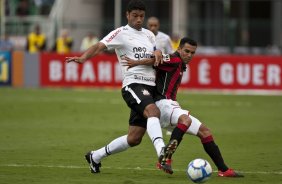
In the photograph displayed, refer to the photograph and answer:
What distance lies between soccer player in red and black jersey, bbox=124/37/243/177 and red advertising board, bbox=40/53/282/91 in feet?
58.8

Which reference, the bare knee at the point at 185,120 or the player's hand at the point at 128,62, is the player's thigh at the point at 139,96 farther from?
the bare knee at the point at 185,120

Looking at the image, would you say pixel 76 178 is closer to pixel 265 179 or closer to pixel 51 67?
pixel 265 179

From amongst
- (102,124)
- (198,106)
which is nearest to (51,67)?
(198,106)

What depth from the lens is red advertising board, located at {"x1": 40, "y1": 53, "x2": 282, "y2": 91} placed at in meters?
29.5

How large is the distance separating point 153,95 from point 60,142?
15.5 feet

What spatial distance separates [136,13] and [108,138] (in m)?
5.59

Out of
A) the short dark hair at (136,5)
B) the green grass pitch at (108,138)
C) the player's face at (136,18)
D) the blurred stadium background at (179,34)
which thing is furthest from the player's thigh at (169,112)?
the blurred stadium background at (179,34)

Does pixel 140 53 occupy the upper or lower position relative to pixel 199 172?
upper

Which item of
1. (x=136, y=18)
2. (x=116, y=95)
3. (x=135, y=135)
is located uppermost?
(x=136, y=18)

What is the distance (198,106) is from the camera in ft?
81.5

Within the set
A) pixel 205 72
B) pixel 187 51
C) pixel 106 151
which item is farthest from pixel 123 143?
pixel 205 72

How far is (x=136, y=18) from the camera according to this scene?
1136 centimetres

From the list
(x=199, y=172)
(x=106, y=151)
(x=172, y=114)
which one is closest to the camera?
(x=199, y=172)

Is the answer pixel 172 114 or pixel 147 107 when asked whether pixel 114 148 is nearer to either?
pixel 147 107
